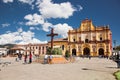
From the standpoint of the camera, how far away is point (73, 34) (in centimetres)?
6469

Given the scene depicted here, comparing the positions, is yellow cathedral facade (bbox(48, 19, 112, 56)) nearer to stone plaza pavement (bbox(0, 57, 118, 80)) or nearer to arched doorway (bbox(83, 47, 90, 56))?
arched doorway (bbox(83, 47, 90, 56))

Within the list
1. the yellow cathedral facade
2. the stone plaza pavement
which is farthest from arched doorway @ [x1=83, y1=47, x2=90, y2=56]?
the stone plaza pavement

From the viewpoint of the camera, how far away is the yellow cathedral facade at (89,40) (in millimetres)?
58812

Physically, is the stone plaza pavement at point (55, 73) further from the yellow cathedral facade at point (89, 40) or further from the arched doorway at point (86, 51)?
the arched doorway at point (86, 51)

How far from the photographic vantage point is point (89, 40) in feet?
202

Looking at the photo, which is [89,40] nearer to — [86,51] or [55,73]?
[86,51]

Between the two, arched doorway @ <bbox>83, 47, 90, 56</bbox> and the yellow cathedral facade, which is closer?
the yellow cathedral facade

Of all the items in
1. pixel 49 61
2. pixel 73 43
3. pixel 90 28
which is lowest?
pixel 49 61

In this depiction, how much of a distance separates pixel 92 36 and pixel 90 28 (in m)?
3.13

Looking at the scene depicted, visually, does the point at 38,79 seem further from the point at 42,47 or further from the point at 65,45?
the point at 42,47

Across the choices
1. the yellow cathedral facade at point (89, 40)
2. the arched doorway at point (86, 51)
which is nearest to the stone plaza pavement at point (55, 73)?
the yellow cathedral facade at point (89, 40)

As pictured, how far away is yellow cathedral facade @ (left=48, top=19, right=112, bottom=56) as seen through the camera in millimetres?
58812

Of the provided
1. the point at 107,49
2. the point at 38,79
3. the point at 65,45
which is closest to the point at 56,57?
the point at 38,79

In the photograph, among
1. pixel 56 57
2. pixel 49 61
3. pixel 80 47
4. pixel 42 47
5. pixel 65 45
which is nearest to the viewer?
pixel 49 61
